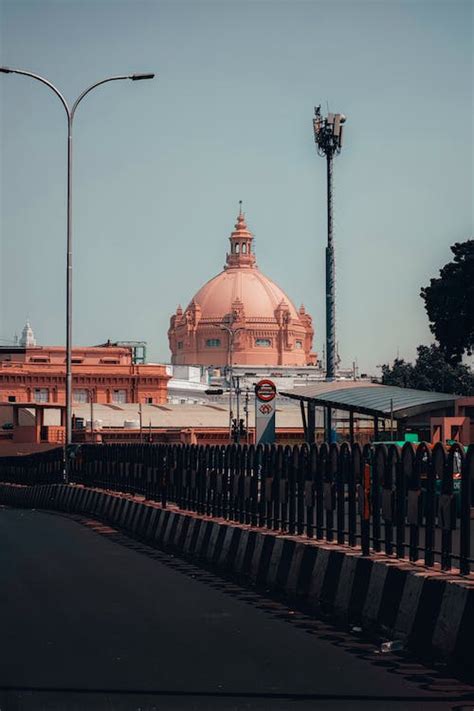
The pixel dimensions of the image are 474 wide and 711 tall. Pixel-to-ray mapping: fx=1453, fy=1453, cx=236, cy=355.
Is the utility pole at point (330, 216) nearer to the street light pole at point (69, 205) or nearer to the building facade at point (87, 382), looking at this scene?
the street light pole at point (69, 205)

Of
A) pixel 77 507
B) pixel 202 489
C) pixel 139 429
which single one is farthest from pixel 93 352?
pixel 202 489

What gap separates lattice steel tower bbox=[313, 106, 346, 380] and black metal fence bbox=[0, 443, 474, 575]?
23525 mm

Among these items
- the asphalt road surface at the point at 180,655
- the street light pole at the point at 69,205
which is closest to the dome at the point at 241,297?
the street light pole at the point at 69,205

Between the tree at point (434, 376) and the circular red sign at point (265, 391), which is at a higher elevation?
the tree at point (434, 376)

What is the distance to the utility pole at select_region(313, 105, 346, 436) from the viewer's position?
48.4 m

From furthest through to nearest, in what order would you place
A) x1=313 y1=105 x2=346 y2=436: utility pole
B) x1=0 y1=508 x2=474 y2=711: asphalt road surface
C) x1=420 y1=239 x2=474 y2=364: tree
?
x1=420 y1=239 x2=474 y2=364: tree, x1=313 y1=105 x2=346 y2=436: utility pole, x1=0 y1=508 x2=474 y2=711: asphalt road surface

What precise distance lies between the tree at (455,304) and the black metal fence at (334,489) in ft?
131

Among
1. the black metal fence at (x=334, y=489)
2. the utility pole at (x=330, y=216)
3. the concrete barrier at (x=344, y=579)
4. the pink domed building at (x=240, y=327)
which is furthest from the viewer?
the pink domed building at (x=240, y=327)

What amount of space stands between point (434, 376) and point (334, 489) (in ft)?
353

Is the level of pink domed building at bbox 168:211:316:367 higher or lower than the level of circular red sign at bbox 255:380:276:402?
higher

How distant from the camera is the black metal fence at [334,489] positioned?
1055cm

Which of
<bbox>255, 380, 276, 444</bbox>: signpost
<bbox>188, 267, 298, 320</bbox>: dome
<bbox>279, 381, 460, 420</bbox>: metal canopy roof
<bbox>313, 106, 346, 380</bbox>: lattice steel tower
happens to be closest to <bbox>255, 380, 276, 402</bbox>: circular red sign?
<bbox>255, 380, 276, 444</bbox>: signpost

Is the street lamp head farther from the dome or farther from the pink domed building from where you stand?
the dome

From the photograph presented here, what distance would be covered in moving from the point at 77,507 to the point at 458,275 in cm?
3765
